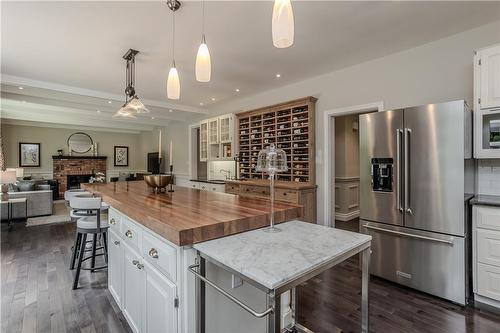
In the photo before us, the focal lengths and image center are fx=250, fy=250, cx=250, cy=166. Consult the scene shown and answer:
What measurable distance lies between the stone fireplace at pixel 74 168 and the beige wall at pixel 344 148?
31.3ft

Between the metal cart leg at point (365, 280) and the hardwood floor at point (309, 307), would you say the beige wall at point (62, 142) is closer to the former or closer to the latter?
the hardwood floor at point (309, 307)

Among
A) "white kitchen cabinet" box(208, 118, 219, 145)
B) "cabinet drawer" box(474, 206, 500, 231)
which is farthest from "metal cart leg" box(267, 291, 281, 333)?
"white kitchen cabinet" box(208, 118, 219, 145)

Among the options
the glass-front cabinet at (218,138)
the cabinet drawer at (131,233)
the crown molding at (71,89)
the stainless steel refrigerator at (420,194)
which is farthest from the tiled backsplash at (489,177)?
the crown molding at (71,89)

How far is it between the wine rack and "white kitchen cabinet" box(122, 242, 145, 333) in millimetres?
2998

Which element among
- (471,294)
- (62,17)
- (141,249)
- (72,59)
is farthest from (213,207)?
(72,59)

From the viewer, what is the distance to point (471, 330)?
77.2 inches

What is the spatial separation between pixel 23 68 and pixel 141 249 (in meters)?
3.96

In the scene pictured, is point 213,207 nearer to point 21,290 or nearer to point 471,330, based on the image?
point 471,330

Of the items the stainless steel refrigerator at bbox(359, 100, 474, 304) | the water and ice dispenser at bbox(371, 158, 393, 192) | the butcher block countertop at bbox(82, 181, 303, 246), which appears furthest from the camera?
the water and ice dispenser at bbox(371, 158, 393, 192)

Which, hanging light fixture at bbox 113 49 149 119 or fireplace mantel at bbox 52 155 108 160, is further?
fireplace mantel at bbox 52 155 108 160

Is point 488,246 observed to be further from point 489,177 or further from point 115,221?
point 115,221

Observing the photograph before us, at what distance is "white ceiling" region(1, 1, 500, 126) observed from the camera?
7.69 feet

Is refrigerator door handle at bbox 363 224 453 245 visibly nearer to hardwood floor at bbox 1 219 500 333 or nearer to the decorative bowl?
hardwood floor at bbox 1 219 500 333

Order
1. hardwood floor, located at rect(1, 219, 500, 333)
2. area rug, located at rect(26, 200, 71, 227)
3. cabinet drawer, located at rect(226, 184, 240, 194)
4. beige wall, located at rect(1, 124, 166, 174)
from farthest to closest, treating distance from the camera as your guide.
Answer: beige wall, located at rect(1, 124, 166, 174), area rug, located at rect(26, 200, 71, 227), cabinet drawer, located at rect(226, 184, 240, 194), hardwood floor, located at rect(1, 219, 500, 333)
